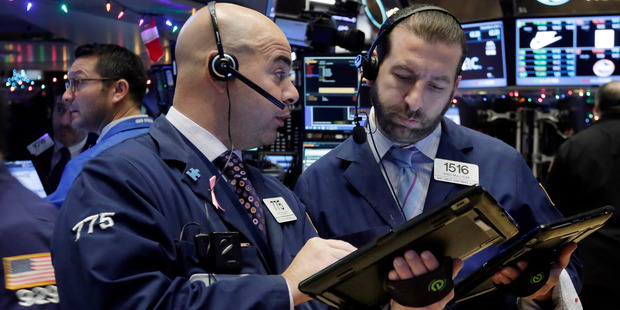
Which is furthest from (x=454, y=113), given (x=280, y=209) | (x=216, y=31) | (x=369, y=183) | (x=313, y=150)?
(x=216, y=31)

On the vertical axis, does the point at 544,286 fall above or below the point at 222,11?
below

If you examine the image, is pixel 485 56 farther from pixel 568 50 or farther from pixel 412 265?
pixel 412 265

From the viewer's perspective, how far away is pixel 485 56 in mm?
5227

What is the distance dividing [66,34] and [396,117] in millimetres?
3701

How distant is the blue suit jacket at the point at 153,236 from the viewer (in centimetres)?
142

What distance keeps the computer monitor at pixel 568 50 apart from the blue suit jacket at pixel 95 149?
117 inches

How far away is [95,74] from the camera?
12.4 feet

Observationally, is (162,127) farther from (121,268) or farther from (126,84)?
(126,84)

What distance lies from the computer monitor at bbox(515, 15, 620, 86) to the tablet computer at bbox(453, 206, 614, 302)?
11.2ft

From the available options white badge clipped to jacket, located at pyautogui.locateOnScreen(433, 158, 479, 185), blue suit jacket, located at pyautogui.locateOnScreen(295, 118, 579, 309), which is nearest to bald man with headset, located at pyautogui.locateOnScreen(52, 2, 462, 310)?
blue suit jacket, located at pyautogui.locateOnScreen(295, 118, 579, 309)

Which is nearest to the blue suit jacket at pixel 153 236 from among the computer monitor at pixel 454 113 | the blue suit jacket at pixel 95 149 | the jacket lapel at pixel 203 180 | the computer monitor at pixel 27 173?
the jacket lapel at pixel 203 180

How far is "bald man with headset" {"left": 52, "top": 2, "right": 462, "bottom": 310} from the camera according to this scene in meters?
1.45

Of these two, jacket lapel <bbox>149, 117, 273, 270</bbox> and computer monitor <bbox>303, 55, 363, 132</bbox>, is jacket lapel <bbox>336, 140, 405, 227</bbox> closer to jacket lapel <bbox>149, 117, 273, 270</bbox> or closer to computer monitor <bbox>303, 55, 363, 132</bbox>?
jacket lapel <bbox>149, 117, 273, 270</bbox>

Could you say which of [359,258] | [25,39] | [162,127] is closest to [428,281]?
[359,258]
